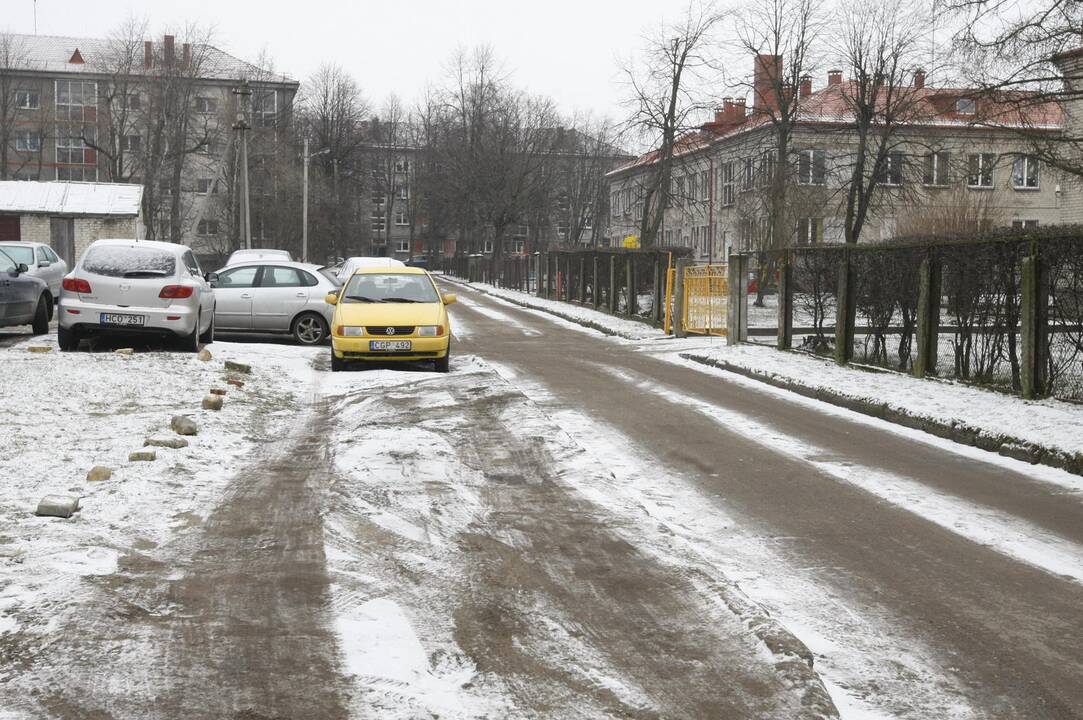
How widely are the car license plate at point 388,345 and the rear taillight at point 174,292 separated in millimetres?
2906

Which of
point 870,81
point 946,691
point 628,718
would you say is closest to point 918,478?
point 946,691

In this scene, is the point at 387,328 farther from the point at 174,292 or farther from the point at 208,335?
the point at 208,335

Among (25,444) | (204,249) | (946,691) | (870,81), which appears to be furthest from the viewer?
(204,249)

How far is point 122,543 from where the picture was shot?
6.22 m

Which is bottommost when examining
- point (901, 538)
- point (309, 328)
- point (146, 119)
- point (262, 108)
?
point (901, 538)

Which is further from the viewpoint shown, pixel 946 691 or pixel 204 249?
pixel 204 249

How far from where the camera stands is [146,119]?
70.6 m

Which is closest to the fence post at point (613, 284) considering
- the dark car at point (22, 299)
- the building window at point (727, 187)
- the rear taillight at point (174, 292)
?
the dark car at point (22, 299)

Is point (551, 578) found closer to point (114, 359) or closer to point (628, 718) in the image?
point (628, 718)

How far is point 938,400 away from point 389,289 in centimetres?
780

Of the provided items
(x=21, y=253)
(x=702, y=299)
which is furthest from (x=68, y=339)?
(x=702, y=299)

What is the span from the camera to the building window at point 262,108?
8069 cm

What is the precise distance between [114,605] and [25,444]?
4.29m

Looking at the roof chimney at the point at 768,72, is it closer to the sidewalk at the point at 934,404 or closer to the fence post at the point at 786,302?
the fence post at the point at 786,302
